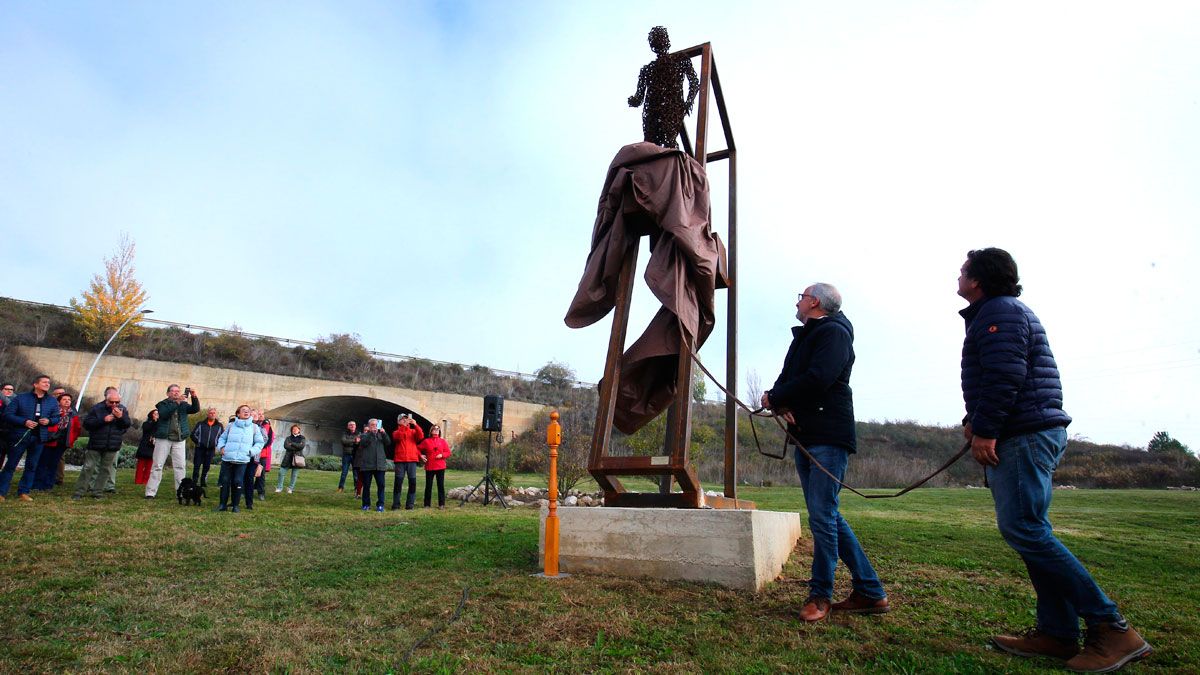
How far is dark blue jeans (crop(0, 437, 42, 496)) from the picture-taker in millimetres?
8766

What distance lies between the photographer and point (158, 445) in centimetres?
1032

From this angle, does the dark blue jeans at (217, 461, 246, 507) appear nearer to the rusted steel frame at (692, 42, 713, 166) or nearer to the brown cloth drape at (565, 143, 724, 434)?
the brown cloth drape at (565, 143, 724, 434)

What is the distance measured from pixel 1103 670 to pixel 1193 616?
1568 mm

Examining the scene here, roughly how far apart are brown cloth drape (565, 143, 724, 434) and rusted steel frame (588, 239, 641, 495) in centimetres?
7

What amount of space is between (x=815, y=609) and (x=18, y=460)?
10804 mm

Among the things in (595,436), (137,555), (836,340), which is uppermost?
(836,340)

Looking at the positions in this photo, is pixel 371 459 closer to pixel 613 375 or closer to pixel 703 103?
pixel 613 375

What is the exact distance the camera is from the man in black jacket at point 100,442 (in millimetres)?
9914

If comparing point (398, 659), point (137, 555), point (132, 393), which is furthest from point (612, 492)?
point (132, 393)

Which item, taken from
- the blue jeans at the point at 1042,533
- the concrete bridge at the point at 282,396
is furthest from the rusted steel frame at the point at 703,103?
the concrete bridge at the point at 282,396

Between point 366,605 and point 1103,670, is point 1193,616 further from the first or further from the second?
point 366,605

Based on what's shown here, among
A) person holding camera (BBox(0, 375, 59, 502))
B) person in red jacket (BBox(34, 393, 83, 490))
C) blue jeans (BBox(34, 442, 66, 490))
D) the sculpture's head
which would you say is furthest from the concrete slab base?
blue jeans (BBox(34, 442, 66, 490))

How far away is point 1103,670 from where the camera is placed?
2.53 metres

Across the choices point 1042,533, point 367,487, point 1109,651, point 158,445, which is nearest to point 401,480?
point 367,487
